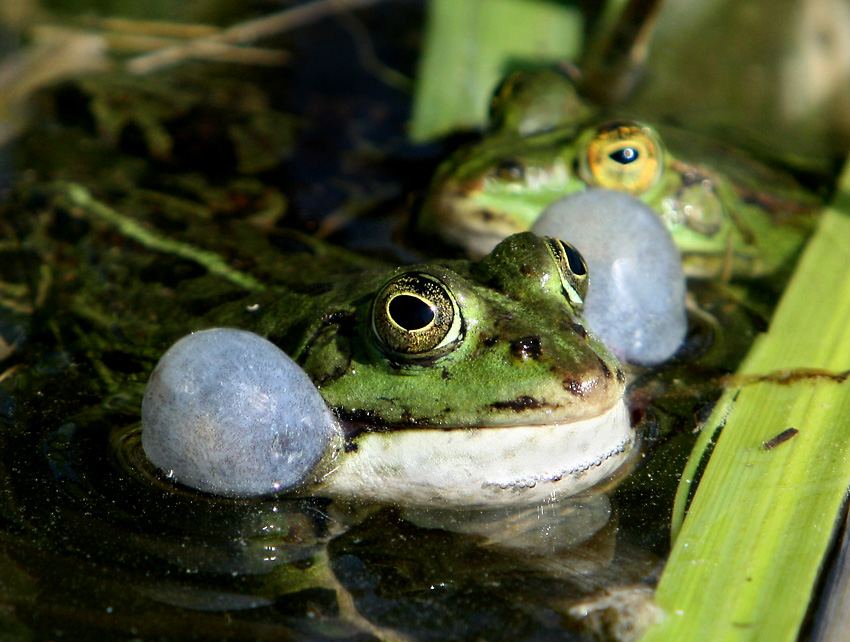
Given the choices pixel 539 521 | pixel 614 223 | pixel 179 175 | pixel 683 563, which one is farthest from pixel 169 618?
pixel 179 175

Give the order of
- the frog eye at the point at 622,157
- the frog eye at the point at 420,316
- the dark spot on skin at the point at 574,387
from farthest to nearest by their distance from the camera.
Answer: the frog eye at the point at 622,157
the frog eye at the point at 420,316
the dark spot on skin at the point at 574,387

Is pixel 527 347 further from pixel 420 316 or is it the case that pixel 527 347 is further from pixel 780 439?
pixel 780 439

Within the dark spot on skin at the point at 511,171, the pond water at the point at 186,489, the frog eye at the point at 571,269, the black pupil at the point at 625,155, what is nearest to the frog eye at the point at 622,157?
the black pupil at the point at 625,155

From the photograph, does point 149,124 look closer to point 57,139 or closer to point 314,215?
point 57,139

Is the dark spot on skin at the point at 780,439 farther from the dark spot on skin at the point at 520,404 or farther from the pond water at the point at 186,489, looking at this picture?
the dark spot on skin at the point at 520,404

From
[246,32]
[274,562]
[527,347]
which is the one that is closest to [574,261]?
[527,347]

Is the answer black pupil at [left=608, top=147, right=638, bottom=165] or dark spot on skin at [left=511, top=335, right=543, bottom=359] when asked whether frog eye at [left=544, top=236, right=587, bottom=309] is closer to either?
dark spot on skin at [left=511, top=335, right=543, bottom=359]

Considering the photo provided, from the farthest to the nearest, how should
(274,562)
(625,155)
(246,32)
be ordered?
(246,32)
(625,155)
(274,562)
